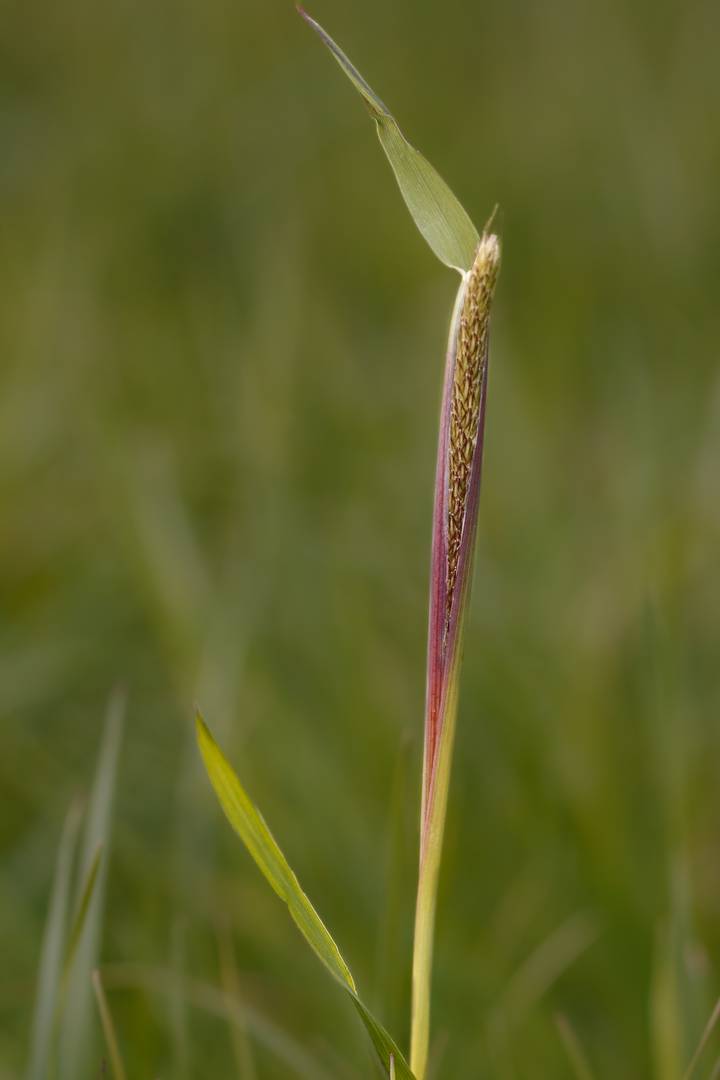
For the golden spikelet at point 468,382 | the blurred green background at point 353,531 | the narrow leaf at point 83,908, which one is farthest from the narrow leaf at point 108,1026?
the golden spikelet at point 468,382

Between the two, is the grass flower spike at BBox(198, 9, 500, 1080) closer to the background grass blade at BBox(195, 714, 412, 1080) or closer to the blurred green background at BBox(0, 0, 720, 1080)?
the background grass blade at BBox(195, 714, 412, 1080)

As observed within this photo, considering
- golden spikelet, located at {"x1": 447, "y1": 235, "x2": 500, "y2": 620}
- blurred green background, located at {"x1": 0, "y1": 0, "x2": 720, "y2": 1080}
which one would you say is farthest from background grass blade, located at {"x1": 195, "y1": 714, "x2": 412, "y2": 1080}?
blurred green background, located at {"x1": 0, "y1": 0, "x2": 720, "y2": 1080}

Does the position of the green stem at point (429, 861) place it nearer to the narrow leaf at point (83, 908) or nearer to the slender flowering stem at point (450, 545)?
the slender flowering stem at point (450, 545)

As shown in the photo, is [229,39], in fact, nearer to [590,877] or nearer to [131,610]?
[131,610]

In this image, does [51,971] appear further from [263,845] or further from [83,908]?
[263,845]

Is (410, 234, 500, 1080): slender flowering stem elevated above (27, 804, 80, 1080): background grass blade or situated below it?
above

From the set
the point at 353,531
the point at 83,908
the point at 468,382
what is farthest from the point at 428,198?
the point at 353,531
